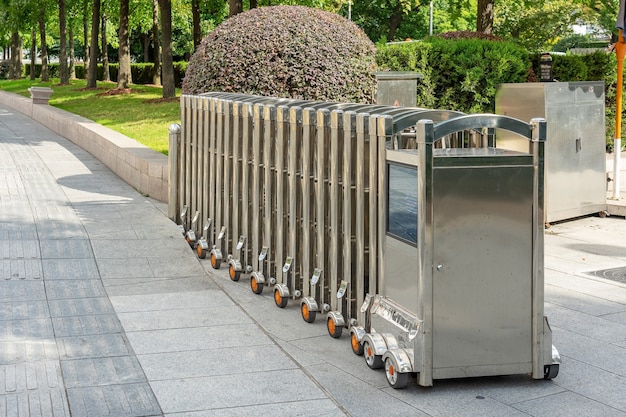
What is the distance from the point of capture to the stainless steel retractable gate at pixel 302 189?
23.4 ft

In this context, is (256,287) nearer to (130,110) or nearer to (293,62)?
(293,62)

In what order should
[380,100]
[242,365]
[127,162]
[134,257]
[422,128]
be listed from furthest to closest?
[127,162] → [380,100] → [134,257] → [242,365] → [422,128]

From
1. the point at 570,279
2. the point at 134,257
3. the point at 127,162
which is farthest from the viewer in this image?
the point at 127,162

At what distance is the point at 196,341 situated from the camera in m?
7.41

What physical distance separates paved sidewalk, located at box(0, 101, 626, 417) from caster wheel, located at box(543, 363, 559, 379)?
0.05 meters

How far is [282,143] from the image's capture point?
28.3ft

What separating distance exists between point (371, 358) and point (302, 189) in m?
2.09

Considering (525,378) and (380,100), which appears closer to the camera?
(525,378)

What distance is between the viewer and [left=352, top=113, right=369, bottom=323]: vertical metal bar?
7148mm

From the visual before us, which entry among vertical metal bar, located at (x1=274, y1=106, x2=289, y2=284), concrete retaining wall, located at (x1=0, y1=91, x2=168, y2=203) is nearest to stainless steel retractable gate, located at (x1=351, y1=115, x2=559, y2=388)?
vertical metal bar, located at (x1=274, y1=106, x2=289, y2=284)

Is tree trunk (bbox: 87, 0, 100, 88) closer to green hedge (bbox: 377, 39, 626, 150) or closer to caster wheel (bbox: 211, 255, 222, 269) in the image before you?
green hedge (bbox: 377, 39, 626, 150)

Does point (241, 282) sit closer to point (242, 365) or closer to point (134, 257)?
point (134, 257)

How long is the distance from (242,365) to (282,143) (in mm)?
2487

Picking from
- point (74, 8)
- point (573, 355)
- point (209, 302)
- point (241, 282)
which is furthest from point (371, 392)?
point (74, 8)
